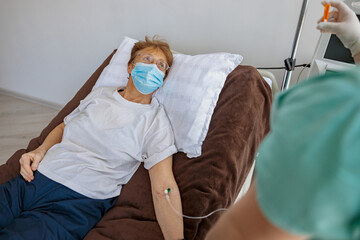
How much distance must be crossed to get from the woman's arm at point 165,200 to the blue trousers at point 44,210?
0.80 feet

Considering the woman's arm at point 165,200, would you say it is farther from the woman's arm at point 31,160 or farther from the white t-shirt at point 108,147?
the woman's arm at point 31,160

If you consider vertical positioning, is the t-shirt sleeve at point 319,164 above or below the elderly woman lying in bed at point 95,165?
above

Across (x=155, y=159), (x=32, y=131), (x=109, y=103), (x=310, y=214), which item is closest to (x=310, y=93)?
(x=310, y=214)

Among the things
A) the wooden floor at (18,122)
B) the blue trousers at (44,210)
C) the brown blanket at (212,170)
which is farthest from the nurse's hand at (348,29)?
the wooden floor at (18,122)

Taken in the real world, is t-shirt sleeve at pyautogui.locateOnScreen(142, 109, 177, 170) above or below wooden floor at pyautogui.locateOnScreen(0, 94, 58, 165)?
above

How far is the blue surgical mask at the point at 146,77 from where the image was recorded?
1450mm

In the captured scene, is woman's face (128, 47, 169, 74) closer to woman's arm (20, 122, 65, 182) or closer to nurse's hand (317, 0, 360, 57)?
woman's arm (20, 122, 65, 182)

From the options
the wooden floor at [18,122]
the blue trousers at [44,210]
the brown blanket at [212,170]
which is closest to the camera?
the blue trousers at [44,210]

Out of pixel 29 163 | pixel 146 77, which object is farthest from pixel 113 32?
pixel 29 163

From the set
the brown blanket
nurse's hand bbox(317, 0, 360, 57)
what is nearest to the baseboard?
the brown blanket

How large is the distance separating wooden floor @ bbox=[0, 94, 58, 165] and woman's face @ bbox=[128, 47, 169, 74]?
1468 millimetres

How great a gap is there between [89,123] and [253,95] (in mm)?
821

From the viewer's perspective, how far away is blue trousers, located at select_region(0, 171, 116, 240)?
1125mm

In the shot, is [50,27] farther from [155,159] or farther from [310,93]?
[310,93]
